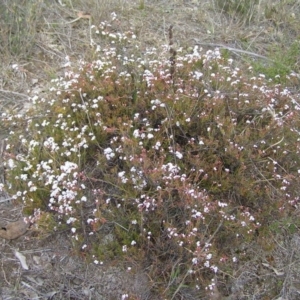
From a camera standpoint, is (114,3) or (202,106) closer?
(202,106)

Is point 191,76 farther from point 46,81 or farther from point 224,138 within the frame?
point 46,81

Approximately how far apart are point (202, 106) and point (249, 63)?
1206 millimetres

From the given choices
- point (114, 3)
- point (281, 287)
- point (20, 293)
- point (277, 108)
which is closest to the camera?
point (20, 293)

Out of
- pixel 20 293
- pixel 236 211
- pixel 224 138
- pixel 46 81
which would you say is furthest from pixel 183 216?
pixel 46 81

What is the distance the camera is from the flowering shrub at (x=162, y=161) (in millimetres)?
3152

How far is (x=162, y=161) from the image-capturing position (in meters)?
3.19

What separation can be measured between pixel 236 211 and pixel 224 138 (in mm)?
557

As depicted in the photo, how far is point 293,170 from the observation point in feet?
11.9

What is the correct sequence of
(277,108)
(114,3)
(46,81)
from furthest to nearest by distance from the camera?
(114,3)
(46,81)
(277,108)

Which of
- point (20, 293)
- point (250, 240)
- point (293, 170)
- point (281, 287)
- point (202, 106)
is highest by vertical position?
point (202, 106)

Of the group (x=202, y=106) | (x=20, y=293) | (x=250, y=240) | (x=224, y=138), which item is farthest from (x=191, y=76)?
(x=20, y=293)

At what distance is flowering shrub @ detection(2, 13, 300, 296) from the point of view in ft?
10.3

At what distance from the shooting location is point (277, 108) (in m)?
3.92

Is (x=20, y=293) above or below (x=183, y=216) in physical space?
below
